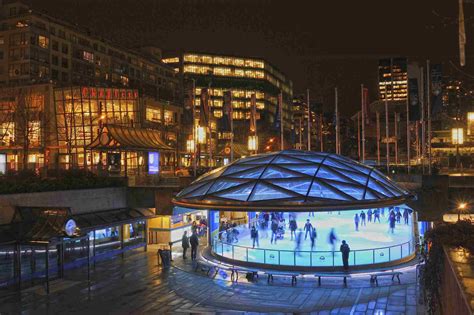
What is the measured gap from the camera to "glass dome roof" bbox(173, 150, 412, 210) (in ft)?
83.4

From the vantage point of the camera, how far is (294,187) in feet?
86.7

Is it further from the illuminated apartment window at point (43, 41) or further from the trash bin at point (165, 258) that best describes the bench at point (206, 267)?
the illuminated apartment window at point (43, 41)

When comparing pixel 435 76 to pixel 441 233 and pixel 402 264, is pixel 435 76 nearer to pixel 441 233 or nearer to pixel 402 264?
pixel 402 264

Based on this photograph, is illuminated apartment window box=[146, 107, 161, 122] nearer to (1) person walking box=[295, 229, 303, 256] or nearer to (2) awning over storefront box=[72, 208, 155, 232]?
(2) awning over storefront box=[72, 208, 155, 232]

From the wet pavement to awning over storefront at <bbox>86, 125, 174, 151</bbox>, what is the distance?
18890mm

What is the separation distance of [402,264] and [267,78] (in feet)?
460

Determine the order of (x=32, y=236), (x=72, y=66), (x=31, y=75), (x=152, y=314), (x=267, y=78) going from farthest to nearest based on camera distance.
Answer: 1. (x=267, y=78)
2. (x=72, y=66)
3. (x=31, y=75)
4. (x=32, y=236)
5. (x=152, y=314)

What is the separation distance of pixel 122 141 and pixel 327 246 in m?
22.7

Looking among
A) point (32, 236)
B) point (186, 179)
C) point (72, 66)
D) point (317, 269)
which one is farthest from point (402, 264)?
point (72, 66)

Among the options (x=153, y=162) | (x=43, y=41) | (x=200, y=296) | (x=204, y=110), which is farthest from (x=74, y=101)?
(x=200, y=296)

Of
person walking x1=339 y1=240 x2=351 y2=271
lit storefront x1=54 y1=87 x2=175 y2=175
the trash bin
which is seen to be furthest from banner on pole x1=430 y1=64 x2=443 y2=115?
lit storefront x1=54 y1=87 x2=175 y2=175

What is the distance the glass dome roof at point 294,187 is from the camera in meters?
25.4

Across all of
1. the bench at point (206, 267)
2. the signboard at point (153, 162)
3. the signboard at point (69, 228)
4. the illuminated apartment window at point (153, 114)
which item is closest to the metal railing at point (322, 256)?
the bench at point (206, 267)

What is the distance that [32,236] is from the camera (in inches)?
897
